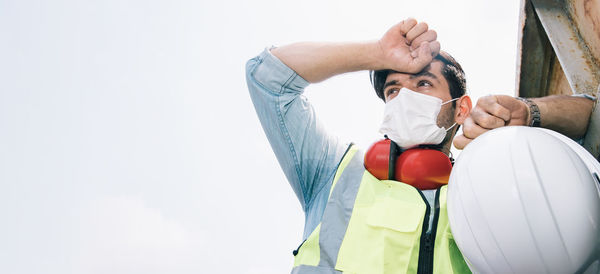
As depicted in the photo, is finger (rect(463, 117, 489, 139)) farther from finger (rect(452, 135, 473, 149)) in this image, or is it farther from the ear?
the ear

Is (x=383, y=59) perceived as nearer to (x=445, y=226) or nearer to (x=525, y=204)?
(x=445, y=226)

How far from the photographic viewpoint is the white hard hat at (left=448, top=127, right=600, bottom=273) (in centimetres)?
124

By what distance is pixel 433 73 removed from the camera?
2369 millimetres

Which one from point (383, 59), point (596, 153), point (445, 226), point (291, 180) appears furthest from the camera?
point (291, 180)

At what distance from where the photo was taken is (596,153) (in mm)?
1679

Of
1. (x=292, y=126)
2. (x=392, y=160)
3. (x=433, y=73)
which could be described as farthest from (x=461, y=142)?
(x=292, y=126)

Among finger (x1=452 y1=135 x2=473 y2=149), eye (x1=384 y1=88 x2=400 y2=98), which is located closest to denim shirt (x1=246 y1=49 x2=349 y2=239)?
eye (x1=384 y1=88 x2=400 y2=98)

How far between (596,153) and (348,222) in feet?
3.64

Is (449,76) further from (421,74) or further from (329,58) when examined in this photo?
(329,58)

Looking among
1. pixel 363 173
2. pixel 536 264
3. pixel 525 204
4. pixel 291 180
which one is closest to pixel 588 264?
pixel 536 264

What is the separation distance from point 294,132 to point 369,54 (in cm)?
58

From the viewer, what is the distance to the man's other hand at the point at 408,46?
82.2 inches

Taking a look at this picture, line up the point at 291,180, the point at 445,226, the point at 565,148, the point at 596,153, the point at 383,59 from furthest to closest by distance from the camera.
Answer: the point at 291,180
the point at 383,59
the point at 445,226
the point at 596,153
the point at 565,148

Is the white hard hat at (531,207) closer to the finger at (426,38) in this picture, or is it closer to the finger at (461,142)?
the finger at (461,142)
